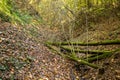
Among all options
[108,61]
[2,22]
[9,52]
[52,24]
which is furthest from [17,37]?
[52,24]

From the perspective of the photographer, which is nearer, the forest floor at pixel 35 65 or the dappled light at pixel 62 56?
the forest floor at pixel 35 65

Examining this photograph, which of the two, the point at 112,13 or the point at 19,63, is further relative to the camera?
the point at 112,13

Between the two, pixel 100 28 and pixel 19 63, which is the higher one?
pixel 100 28

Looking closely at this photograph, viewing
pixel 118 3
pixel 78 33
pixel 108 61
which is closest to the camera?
pixel 108 61

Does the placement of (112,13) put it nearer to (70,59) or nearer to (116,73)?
(70,59)

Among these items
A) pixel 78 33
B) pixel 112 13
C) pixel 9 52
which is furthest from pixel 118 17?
pixel 9 52

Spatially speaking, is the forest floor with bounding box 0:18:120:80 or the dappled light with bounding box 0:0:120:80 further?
the dappled light with bounding box 0:0:120:80

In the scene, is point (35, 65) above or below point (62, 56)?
above

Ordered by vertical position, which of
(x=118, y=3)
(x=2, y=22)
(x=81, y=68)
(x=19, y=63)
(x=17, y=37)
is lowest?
(x=81, y=68)

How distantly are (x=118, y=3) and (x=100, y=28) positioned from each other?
2.22 metres

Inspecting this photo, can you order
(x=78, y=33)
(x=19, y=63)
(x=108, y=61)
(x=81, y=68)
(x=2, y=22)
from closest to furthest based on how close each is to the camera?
(x=19, y=63), (x=108, y=61), (x=81, y=68), (x=2, y=22), (x=78, y=33)

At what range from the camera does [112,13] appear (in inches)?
617

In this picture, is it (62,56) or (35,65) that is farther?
→ (62,56)

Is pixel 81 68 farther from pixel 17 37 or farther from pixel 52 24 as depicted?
pixel 52 24
